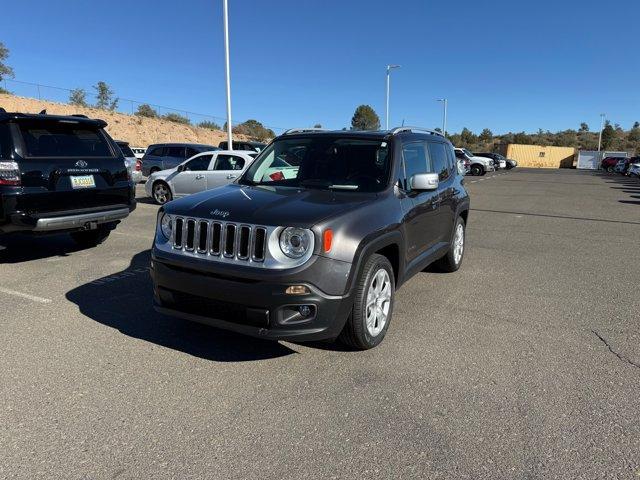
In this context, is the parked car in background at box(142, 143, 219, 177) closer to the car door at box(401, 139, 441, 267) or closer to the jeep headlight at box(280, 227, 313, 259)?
the car door at box(401, 139, 441, 267)

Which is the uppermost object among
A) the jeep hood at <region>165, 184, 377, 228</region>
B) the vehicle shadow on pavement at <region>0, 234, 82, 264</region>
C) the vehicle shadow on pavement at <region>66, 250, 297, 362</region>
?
the jeep hood at <region>165, 184, 377, 228</region>

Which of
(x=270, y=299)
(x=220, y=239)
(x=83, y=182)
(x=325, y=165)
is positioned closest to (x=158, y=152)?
(x=83, y=182)

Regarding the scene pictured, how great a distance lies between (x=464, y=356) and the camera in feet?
12.9

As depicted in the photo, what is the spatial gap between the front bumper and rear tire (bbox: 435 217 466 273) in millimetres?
3017

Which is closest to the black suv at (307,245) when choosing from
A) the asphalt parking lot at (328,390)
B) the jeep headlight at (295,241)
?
the jeep headlight at (295,241)

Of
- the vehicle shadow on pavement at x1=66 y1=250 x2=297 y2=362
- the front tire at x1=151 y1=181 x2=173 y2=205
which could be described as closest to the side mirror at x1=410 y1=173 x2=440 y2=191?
the vehicle shadow on pavement at x1=66 y1=250 x2=297 y2=362

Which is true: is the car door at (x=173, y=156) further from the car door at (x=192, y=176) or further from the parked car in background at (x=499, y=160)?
the parked car in background at (x=499, y=160)

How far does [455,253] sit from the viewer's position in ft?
21.1

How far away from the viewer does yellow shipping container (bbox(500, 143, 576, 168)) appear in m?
69.4

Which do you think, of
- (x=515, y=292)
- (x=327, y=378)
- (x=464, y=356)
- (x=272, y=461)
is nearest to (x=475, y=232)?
(x=515, y=292)

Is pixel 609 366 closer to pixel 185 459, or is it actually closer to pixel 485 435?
pixel 485 435

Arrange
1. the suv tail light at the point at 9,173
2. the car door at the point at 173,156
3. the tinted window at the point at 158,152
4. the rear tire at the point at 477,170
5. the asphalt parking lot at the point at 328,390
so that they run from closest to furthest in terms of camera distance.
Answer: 1. the asphalt parking lot at the point at 328,390
2. the suv tail light at the point at 9,173
3. the car door at the point at 173,156
4. the tinted window at the point at 158,152
5. the rear tire at the point at 477,170

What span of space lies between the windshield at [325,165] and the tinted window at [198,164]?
27.9ft

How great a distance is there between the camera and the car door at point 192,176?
1320 cm
